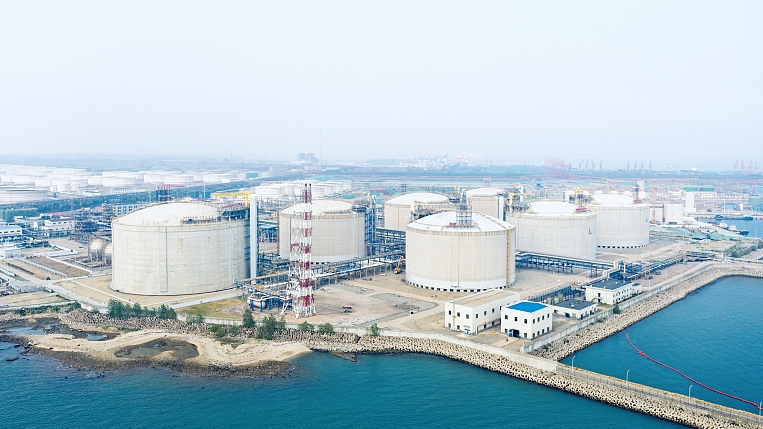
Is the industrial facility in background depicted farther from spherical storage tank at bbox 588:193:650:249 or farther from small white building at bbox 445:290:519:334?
spherical storage tank at bbox 588:193:650:249

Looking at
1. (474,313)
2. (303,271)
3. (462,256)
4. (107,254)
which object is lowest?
(474,313)

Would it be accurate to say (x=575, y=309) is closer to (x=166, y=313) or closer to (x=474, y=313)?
(x=474, y=313)

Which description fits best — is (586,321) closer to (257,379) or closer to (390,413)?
(390,413)

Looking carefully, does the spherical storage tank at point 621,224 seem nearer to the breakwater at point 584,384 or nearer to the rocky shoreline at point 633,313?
the rocky shoreline at point 633,313

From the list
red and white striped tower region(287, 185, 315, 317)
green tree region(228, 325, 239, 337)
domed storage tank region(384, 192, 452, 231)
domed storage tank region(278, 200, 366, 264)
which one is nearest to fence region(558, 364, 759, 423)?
red and white striped tower region(287, 185, 315, 317)

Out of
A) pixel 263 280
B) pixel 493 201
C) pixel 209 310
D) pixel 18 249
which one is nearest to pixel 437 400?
pixel 209 310

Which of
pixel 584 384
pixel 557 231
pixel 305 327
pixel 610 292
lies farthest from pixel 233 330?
pixel 557 231
